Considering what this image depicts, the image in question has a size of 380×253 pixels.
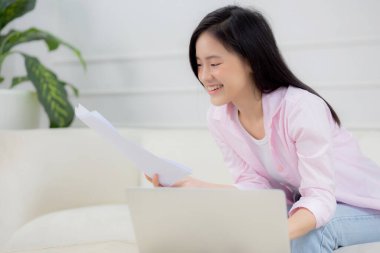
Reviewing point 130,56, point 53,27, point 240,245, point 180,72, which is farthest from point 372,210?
point 53,27

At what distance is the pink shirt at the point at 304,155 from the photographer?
1205mm

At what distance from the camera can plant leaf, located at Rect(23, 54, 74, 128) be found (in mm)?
2428

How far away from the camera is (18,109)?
246 centimetres

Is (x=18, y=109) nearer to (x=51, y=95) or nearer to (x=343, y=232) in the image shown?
(x=51, y=95)

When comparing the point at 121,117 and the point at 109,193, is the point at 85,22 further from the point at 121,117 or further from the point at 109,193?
the point at 109,193

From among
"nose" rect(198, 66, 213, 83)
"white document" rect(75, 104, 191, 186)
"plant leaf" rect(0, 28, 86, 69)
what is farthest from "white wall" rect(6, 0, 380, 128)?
"white document" rect(75, 104, 191, 186)

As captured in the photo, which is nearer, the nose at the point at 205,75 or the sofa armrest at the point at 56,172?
the nose at the point at 205,75

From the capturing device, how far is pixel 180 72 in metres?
2.54

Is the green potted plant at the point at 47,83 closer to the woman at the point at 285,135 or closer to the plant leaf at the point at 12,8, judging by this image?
the plant leaf at the point at 12,8

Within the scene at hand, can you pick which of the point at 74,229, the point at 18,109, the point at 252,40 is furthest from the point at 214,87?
the point at 18,109

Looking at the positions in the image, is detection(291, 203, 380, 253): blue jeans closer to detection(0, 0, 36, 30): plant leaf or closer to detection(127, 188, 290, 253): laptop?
detection(127, 188, 290, 253): laptop

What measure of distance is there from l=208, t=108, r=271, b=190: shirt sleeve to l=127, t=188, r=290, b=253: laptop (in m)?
0.45

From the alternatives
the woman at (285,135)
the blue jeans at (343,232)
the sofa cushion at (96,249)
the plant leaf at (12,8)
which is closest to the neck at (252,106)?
the woman at (285,135)

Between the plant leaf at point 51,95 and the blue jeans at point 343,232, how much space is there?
57.3 inches
